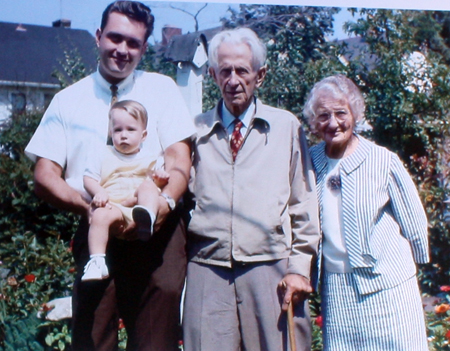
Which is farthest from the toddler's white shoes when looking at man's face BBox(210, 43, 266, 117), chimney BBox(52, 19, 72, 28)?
chimney BBox(52, 19, 72, 28)

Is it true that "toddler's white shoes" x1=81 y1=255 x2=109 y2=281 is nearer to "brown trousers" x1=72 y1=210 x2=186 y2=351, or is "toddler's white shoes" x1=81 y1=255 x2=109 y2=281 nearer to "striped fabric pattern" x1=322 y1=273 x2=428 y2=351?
"brown trousers" x1=72 y1=210 x2=186 y2=351

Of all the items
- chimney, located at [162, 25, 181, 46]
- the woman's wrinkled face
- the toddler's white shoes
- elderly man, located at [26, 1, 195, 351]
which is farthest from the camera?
chimney, located at [162, 25, 181, 46]

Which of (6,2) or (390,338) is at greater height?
(6,2)

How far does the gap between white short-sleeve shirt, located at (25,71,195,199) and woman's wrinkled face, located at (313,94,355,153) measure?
43 centimetres

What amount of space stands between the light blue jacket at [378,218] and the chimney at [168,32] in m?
0.77

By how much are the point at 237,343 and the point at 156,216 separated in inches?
19.2

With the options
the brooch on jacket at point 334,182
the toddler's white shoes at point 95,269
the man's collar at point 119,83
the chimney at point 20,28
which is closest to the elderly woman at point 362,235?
the brooch on jacket at point 334,182

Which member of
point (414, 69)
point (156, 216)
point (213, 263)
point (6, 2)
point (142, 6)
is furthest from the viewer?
point (414, 69)

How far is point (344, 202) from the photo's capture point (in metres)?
1.72

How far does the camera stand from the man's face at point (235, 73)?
166 centimetres

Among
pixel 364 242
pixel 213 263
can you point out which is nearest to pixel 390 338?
pixel 364 242

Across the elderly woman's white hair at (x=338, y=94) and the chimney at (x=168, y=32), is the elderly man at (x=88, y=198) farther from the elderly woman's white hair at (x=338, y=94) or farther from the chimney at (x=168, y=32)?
the elderly woman's white hair at (x=338, y=94)

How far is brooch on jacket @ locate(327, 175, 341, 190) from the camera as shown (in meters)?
1.75

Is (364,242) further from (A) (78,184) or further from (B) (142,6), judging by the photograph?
(B) (142,6)
